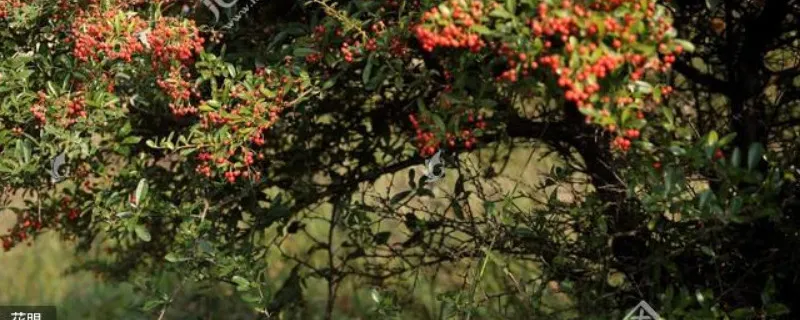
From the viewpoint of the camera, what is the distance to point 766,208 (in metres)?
2.49

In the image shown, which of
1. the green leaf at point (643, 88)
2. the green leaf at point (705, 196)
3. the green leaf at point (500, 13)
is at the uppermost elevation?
the green leaf at point (500, 13)

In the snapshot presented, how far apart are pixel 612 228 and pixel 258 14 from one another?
1235mm

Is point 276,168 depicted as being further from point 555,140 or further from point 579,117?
point 579,117

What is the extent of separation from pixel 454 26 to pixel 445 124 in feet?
1.47

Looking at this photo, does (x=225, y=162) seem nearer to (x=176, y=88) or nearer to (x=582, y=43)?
(x=176, y=88)

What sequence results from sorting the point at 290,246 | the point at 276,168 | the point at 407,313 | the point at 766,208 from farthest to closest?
1. the point at 290,246
2. the point at 407,313
3. the point at 276,168
4. the point at 766,208

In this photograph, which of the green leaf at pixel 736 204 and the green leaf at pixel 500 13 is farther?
the green leaf at pixel 736 204

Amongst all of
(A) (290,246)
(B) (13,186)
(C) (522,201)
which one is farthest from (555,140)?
(A) (290,246)

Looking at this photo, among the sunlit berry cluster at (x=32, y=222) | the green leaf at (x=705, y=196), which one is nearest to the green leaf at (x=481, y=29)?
the green leaf at (x=705, y=196)

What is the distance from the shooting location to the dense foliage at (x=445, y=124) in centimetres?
238

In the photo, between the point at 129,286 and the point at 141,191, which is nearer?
the point at 141,191

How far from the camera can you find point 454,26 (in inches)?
90.6

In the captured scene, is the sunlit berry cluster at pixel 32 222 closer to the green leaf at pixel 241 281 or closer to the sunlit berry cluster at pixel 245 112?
the green leaf at pixel 241 281

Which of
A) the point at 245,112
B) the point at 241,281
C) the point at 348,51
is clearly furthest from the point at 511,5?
the point at 241,281
